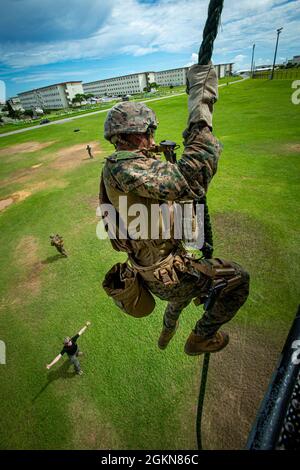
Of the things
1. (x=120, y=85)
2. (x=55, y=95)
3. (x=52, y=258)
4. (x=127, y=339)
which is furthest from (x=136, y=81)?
(x=127, y=339)

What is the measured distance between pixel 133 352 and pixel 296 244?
5866 mm

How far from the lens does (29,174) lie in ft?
65.8

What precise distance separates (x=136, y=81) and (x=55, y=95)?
4782 centimetres

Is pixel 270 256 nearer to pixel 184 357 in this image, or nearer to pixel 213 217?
pixel 213 217

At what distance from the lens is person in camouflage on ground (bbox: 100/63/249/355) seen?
2.04 m

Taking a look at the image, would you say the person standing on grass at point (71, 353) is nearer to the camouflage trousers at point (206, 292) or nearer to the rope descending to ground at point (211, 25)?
the camouflage trousers at point (206, 292)

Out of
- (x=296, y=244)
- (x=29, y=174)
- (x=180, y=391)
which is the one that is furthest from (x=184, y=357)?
(x=29, y=174)

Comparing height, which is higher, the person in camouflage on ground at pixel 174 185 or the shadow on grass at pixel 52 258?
the person in camouflage on ground at pixel 174 185

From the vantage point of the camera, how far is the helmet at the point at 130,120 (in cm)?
255

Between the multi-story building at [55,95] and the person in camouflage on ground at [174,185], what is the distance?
475 ft

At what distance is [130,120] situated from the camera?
8.40ft

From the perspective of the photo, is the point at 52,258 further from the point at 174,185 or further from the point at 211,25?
the point at 211,25

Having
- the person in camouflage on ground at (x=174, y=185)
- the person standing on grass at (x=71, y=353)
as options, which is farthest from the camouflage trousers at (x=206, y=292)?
the person standing on grass at (x=71, y=353)

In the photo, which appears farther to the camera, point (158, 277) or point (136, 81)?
point (136, 81)
